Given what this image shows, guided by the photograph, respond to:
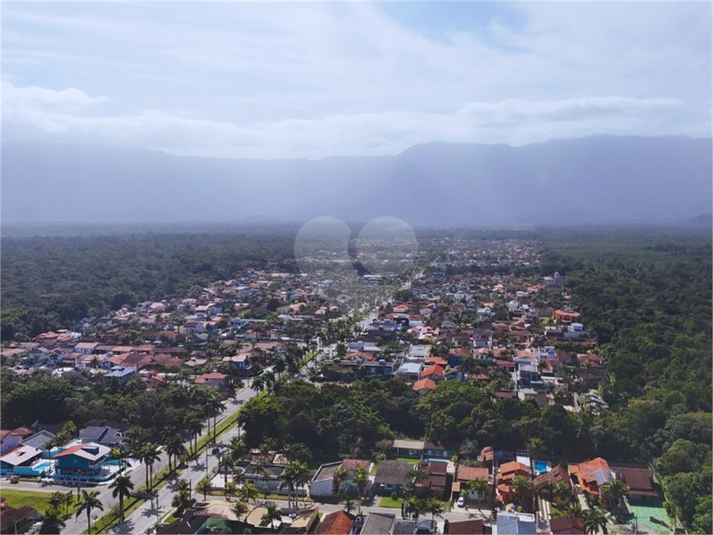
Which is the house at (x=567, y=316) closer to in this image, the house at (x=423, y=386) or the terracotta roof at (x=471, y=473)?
the house at (x=423, y=386)

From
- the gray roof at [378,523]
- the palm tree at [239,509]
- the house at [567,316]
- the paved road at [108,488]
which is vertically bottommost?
the paved road at [108,488]

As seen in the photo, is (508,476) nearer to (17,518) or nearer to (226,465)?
(226,465)

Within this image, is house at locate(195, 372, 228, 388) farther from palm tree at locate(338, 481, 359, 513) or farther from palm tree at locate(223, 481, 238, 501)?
palm tree at locate(338, 481, 359, 513)

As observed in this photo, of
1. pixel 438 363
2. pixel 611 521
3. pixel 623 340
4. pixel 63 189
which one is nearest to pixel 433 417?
pixel 611 521

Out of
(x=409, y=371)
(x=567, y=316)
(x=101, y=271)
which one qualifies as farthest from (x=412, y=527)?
(x=101, y=271)

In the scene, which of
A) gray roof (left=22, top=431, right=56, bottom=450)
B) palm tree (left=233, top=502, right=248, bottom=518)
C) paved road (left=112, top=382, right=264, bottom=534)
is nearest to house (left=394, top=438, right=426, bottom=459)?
paved road (left=112, top=382, right=264, bottom=534)

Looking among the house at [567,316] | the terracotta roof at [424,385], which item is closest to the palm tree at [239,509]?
the terracotta roof at [424,385]
